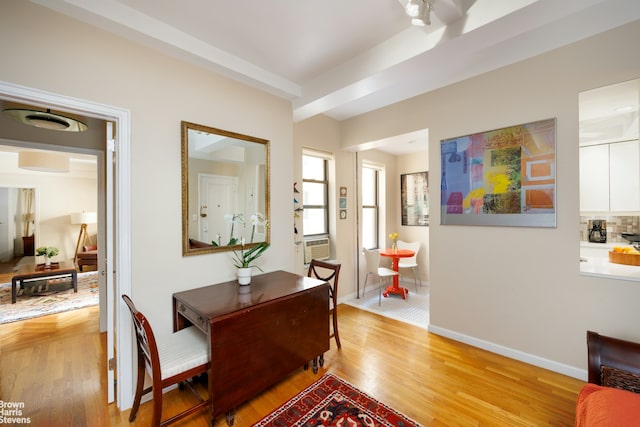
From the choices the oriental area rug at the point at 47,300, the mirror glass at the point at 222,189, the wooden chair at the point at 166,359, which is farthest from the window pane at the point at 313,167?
the oriental area rug at the point at 47,300

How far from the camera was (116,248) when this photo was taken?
1.75m

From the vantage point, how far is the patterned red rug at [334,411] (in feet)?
5.35

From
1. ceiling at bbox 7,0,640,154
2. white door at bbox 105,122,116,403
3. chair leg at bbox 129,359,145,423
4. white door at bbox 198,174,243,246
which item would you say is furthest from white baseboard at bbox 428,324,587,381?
white door at bbox 105,122,116,403

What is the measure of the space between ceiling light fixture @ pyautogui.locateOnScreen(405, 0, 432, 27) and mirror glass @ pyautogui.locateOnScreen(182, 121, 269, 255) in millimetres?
1593

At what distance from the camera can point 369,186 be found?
193 inches

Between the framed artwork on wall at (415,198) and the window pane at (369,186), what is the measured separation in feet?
2.04

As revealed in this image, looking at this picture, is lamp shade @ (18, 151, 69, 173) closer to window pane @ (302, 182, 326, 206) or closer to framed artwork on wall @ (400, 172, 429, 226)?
window pane @ (302, 182, 326, 206)

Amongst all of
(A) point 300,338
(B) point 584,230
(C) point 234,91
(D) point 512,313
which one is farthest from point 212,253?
(B) point 584,230

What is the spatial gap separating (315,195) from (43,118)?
9.33ft

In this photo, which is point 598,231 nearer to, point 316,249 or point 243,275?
point 316,249

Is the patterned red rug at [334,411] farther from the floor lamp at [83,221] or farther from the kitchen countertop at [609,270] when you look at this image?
the floor lamp at [83,221]

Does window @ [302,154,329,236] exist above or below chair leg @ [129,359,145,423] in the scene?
above

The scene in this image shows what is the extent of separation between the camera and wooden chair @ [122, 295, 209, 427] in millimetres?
1373

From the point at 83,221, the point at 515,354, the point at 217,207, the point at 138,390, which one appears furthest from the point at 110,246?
the point at 83,221
